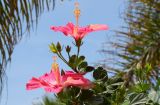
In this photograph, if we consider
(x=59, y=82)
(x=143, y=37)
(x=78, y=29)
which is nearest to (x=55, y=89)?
(x=59, y=82)

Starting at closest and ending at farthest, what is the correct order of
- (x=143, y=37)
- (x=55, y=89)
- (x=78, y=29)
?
1. (x=55, y=89)
2. (x=78, y=29)
3. (x=143, y=37)

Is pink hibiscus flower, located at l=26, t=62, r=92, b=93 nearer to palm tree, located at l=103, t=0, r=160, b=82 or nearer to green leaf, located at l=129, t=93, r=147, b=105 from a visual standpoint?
green leaf, located at l=129, t=93, r=147, b=105

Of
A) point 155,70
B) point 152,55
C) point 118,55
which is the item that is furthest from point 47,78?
point 118,55

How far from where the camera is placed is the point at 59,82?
95 cm

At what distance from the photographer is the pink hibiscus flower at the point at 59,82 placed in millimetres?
924

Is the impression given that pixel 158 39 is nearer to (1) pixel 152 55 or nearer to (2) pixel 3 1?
(1) pixel 152 55

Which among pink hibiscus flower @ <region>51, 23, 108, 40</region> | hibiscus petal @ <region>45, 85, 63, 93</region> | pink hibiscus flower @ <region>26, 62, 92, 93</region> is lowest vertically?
hibiscus petal @ <region>45, 85, 63, 93</region>

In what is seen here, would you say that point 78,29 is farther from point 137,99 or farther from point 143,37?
point 143,37

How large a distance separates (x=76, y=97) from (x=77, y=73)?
50 millimetres

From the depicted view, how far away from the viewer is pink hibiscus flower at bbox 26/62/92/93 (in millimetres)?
924

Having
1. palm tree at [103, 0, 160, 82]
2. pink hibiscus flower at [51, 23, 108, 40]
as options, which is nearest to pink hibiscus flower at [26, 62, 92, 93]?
pink hibiscus flower at [51, 23, 108, 40]

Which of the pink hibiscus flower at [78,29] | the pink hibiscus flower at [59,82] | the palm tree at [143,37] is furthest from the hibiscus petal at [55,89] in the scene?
the palm tree at [143,37]

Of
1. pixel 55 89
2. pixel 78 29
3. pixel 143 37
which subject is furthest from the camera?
pixel 143 37

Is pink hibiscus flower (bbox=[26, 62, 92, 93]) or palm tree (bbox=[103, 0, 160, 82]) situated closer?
pink hibiscus flower (bbox=[26, 62, 92, 93])
